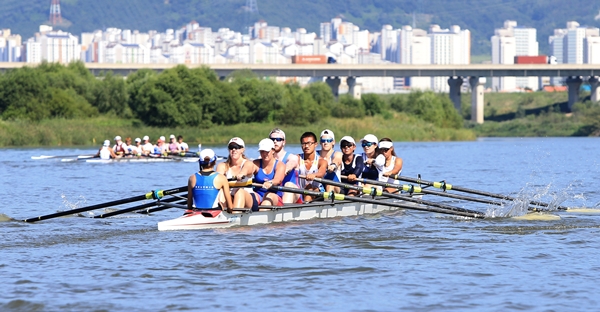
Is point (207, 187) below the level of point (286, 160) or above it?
below

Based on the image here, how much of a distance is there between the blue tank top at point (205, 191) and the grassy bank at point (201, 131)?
39706 millimetres

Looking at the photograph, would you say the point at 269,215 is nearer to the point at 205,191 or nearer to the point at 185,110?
the point at 205,191

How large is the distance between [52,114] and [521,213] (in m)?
47.9

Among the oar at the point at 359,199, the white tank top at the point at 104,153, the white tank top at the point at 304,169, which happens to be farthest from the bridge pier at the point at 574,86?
the white tank top at the point at 304,169

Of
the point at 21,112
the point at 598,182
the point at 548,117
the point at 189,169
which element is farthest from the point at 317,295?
the point at 548,117

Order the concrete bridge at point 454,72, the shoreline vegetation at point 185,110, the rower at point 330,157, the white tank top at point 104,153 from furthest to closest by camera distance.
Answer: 1. the concrete bridge at point 454,72
2. the shoreline vegetation at point 185,110
3. the white tank top at point 104,153
4. the rower at point 330,157

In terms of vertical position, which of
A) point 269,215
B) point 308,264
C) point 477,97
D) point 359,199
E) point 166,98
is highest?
point 477,97

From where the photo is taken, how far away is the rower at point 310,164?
49.3 feet

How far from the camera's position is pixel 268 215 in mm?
13852

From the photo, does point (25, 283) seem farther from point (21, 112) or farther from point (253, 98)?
point (253, 98)

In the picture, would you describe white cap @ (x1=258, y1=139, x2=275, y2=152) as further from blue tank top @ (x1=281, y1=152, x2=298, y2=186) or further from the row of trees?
the row of trees

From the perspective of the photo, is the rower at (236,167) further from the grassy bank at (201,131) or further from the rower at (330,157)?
the grassy bank at (201,131)

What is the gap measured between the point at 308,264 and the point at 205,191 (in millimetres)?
2398

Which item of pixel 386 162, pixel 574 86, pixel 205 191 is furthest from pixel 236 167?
pixel 574 86
